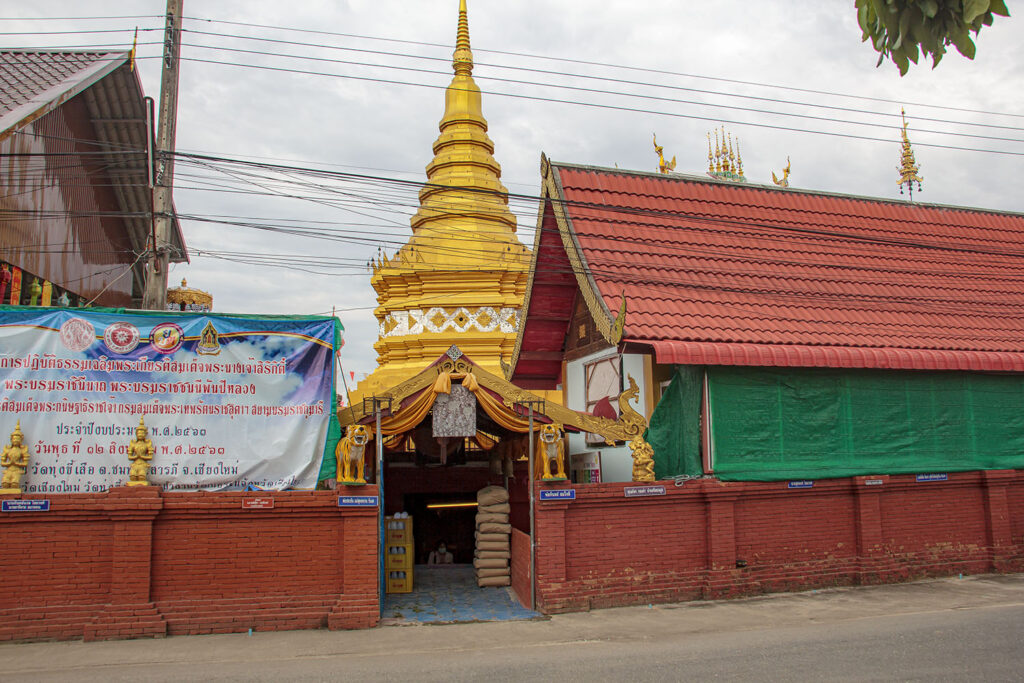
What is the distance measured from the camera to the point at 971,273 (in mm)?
15586

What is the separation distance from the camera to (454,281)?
22562 mm

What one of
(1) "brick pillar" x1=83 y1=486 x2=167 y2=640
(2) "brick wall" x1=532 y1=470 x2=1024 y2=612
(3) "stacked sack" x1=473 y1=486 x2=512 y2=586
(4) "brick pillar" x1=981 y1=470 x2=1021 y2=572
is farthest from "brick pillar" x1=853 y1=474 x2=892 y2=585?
(1) "brick pillar" x1=83 y1=486 x2=167 y2=640

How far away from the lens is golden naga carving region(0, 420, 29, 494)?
29.7 ft

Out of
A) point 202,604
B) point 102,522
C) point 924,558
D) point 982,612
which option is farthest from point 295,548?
point 924,558

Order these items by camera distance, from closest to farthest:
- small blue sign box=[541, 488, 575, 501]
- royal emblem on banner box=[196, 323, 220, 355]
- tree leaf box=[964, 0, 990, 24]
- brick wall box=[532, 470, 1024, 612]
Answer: tree leaf box=[964, 0, 990, 24] → royal emblem on banner box=[196, 323, 220, 355] → small blue sign box=[541, 488, 575, 501] → brick wall box=[532, 470, 1024, 612]

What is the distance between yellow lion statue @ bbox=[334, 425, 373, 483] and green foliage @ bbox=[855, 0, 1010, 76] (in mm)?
7286

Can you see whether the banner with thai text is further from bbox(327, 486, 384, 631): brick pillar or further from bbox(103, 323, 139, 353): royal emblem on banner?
bbox(327, 486, 384, 631): brick pillar

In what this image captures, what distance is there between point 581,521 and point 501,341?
11954mm

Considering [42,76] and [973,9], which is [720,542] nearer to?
[973,9]

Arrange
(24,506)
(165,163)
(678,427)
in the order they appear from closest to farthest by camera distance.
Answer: (24,506), (165,163), (678,427)

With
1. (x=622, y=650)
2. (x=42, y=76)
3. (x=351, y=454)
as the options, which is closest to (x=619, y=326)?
(x=351, y=454)

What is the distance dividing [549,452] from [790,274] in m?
6.01

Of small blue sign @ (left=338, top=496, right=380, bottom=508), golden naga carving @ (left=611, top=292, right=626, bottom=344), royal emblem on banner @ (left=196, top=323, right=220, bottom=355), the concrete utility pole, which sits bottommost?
small blue sign @ (left=338, top=496, right=380, bottom=508)

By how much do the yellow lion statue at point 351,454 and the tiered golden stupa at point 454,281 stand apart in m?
11.6
